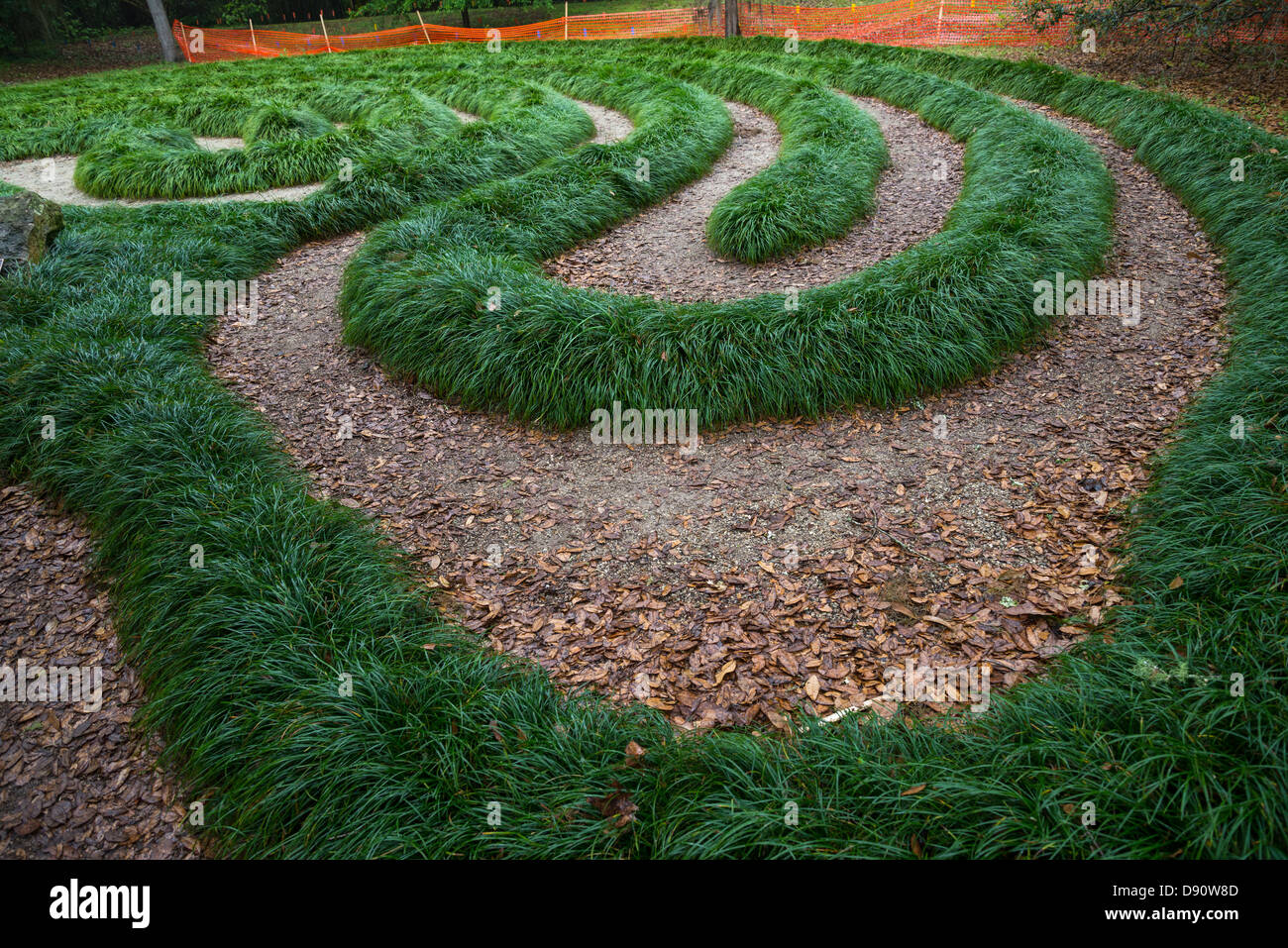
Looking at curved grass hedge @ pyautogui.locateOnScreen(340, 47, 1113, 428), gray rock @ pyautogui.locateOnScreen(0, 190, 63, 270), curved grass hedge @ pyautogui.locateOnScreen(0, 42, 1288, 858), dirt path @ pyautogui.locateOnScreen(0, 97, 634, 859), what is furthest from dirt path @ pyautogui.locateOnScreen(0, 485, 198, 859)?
gray rock @ pyautogui.locateOnScreen(0, 190, 63, 270)

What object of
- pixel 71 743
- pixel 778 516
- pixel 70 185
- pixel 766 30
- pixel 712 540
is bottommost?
pixel 71 743

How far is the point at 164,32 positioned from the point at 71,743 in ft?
90.5

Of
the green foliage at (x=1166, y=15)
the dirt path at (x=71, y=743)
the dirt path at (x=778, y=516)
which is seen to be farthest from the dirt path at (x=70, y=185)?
the green foliage at (x=1166, y=15)

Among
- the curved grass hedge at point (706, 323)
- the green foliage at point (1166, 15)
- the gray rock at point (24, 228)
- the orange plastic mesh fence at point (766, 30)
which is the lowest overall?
the curved grass hedge at point (706, 323)

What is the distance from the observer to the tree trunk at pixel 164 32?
22094 millimetres

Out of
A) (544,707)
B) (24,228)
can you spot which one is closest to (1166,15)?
(544,707)

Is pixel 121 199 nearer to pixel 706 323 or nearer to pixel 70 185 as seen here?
pixel 70 185

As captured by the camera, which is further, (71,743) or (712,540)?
(712,540)

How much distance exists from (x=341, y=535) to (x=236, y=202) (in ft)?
21.8

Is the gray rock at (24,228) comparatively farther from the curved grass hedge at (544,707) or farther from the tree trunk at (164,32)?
the tree trunk at (164,32)

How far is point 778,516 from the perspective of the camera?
437 centimetres

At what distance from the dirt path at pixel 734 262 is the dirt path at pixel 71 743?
4696 millimetres
